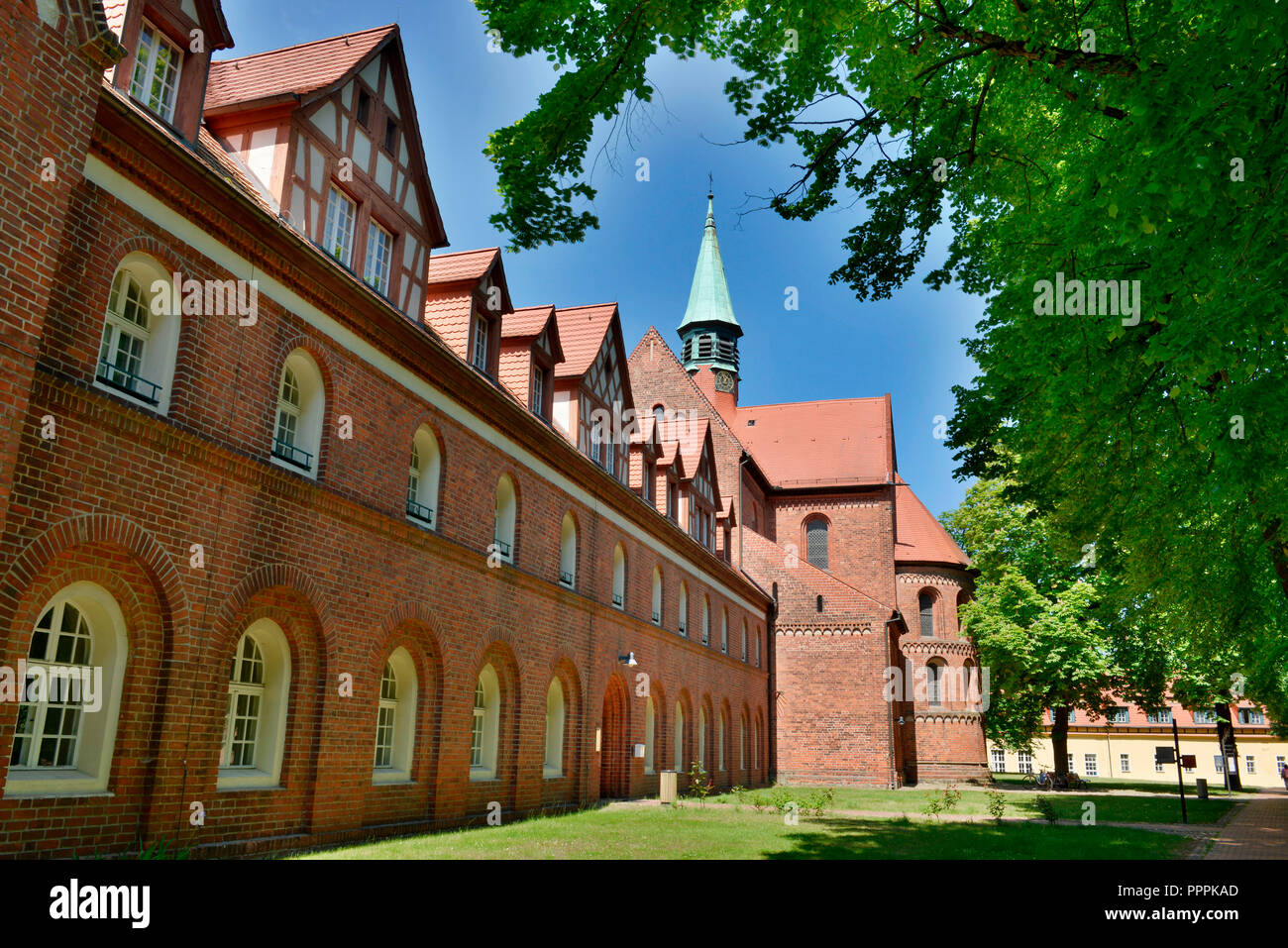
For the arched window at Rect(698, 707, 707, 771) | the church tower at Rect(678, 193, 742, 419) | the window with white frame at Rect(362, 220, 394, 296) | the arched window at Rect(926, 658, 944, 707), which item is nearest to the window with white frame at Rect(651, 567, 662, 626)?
the arched window at Rect(698, 707, 707, 771)

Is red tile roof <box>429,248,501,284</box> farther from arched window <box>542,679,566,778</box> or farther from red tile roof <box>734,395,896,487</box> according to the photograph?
red tile roof <box>734,395,896,487</box>

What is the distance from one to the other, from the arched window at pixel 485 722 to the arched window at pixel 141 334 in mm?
7796

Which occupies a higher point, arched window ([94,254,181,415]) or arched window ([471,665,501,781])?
arched window ([94,254,181,415])

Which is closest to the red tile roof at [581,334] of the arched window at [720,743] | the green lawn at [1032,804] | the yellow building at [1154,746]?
the green lawn at [1032,804]

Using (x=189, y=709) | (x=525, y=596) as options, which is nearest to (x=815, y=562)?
(x=525, y=596)

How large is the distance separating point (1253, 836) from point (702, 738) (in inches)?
561

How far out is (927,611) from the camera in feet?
136

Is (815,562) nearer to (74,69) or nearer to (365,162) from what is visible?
(365,162)

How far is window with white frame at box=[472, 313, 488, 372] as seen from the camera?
53.4ft

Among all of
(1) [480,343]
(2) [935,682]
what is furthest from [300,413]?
(2) [935,682]

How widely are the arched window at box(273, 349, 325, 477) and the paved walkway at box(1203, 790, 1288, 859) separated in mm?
14289

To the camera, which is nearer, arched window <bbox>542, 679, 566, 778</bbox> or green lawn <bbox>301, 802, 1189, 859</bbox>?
green lawn <bbox>301, 802, 1189, 859</bbox>

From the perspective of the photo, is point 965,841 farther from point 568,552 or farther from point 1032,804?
point 1032,804

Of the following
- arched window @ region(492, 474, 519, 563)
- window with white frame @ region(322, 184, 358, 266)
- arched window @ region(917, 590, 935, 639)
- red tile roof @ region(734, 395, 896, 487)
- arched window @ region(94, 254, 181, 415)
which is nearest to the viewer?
arched window @ region(94, 254, 181, 415)
